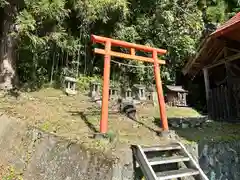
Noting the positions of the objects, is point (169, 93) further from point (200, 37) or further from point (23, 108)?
point (23, 108)

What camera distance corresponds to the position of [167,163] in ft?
16.2

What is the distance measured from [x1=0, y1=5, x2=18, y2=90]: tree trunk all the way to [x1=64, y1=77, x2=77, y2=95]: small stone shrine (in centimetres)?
178

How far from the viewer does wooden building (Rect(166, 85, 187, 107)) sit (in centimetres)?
1044

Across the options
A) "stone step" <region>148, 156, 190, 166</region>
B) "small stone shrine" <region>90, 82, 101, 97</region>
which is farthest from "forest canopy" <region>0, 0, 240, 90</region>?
"stone step" <region>148, 156, 190, 166</region>

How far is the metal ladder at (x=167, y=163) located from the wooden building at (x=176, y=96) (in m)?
5.26

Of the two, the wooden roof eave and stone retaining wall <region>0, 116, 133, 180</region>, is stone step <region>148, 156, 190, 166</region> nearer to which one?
stone retaining wall <region>0, 116, 133, 180</region>

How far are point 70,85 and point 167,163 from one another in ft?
18.8

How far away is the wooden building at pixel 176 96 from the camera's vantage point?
1044 cm

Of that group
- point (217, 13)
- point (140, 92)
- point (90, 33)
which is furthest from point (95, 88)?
point (217, 13)

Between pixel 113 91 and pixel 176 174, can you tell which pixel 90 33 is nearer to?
pixel 113 91

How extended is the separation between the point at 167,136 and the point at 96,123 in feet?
5.67

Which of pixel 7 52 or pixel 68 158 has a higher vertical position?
pixel 7 52

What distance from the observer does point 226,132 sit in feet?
22.7

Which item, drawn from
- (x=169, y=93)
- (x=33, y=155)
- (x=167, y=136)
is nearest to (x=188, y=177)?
(x=167, y=136)
